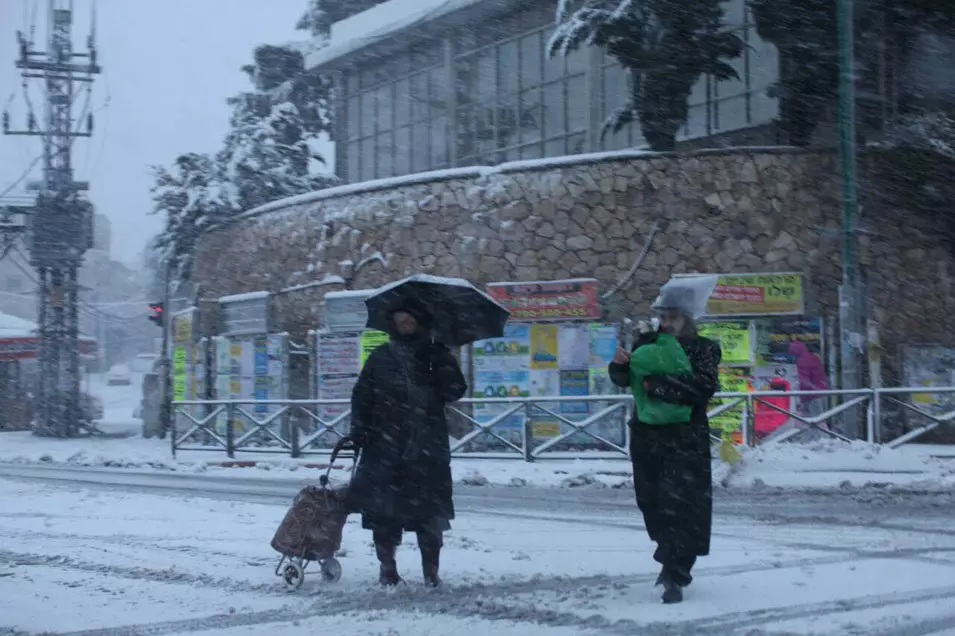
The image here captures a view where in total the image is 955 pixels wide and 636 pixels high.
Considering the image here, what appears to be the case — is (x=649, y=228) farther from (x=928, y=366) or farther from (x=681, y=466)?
(x=681, y=466)

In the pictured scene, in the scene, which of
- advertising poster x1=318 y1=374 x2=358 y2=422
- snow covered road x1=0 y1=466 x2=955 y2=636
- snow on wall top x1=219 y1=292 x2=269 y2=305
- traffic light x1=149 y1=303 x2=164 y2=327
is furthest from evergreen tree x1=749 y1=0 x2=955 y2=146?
traffic light x1=149 y1=303 x2=164 y2=327

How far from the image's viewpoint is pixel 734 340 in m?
18.2

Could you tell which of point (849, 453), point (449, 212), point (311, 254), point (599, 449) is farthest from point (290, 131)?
point (849, 453)

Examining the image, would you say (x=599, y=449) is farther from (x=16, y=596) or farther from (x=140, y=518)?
(x=16, y=596)

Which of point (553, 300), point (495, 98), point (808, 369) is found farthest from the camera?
point (495, 98)

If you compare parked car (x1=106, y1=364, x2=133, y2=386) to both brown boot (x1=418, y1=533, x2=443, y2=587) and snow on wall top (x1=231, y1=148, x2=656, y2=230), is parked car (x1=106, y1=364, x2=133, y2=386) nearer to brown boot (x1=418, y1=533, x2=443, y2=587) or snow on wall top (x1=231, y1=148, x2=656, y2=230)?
snow on wall top (x1=231, y1=148, x2=656, y2=230)

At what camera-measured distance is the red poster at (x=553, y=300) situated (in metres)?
18.7

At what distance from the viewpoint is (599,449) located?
616 inches

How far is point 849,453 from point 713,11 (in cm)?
874

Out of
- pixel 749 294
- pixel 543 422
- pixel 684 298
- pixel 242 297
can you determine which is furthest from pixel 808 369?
pixel 684 298

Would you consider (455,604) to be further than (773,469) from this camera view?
No

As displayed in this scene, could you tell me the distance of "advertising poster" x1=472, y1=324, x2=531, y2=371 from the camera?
19.0 metres

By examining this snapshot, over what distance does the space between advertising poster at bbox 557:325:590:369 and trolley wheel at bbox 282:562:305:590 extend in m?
12.5

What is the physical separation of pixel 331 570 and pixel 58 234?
23.3 m
